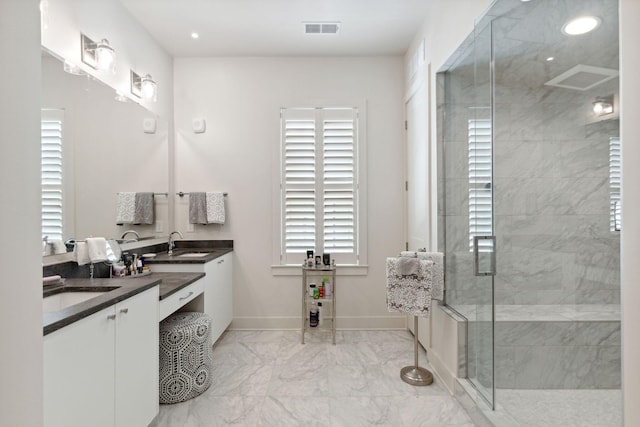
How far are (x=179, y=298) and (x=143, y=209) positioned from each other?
1076mm

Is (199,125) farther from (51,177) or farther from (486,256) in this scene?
(486,256)

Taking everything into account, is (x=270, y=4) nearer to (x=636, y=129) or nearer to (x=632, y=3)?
(x=632, y=3)

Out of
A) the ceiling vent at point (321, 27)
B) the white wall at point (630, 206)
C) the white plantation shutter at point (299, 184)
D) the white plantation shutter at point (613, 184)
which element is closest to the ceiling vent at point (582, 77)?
the white plantation shutter at point (613, 184)

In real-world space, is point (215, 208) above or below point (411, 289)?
above

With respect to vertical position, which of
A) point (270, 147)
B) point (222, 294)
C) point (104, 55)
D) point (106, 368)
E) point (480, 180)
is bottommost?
point (222, 294)

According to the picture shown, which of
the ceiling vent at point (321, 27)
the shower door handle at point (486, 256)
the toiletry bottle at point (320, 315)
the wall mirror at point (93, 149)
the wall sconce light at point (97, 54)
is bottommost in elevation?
the toiletry bottle at point (320, 315)

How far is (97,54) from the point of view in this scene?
227cm

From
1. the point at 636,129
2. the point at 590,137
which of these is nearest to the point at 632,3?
the point at 636,129

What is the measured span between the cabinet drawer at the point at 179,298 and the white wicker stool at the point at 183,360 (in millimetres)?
147

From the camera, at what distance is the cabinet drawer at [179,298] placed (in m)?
2.02

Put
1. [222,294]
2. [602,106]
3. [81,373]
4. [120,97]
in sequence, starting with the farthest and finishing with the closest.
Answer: [222,294] < [120,97] < [602,106] < [81,373]

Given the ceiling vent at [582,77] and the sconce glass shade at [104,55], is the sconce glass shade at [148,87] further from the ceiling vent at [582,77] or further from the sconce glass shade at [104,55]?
the ceiling vent at [582,77]

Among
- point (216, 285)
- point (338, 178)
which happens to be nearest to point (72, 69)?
point (216, 285)

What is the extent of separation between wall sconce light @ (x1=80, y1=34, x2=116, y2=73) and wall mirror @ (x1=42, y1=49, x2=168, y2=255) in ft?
0.40
